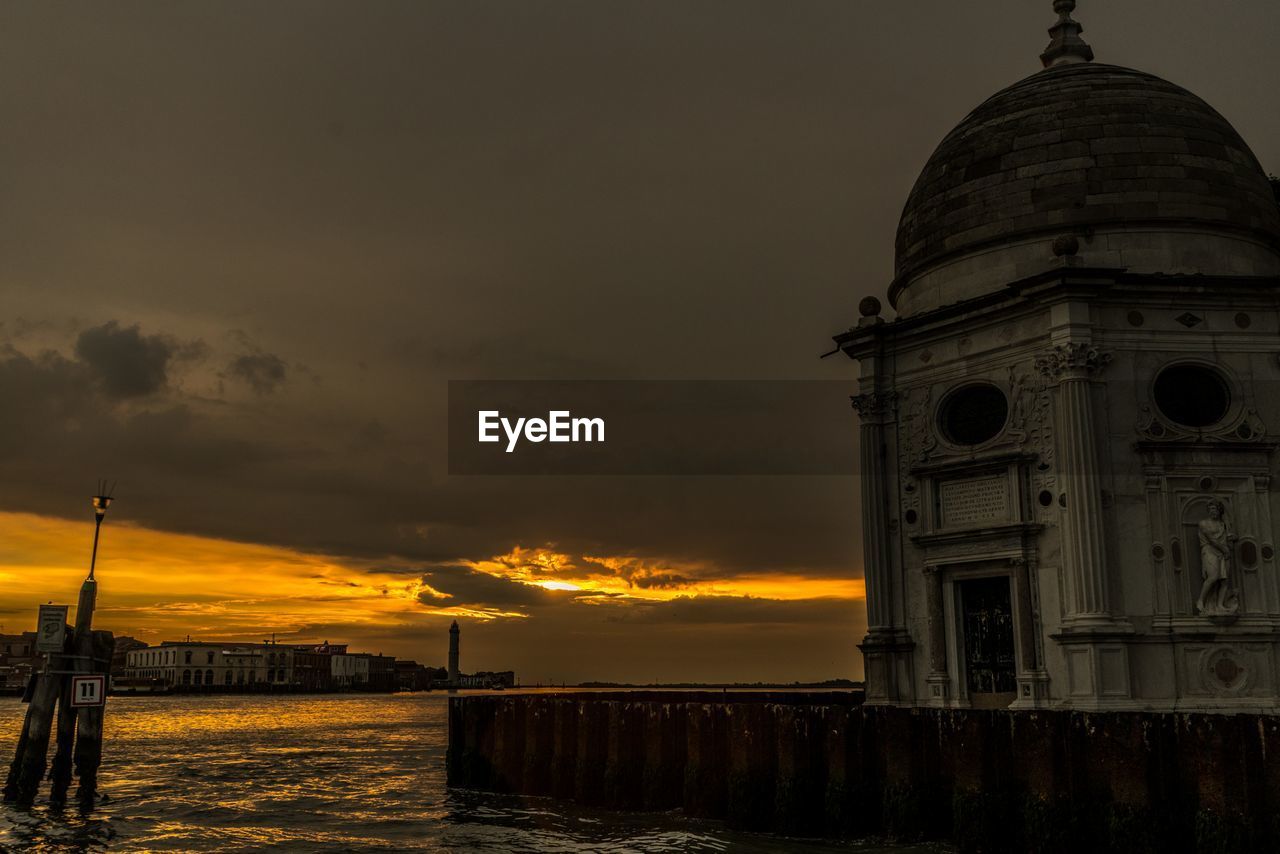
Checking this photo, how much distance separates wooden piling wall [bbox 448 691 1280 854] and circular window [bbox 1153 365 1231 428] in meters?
10.2

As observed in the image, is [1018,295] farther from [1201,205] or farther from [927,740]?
[927,740]

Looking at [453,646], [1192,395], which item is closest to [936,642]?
[1192,395]

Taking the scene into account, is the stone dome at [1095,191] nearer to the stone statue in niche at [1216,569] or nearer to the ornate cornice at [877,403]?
the ornate cornice at [877,403]

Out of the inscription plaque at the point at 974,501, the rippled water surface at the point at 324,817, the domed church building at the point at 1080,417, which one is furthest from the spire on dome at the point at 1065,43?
the rippled water surface at the point at 324,817

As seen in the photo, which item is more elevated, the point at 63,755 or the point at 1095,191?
the point at 1095,191

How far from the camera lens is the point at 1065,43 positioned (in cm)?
3086

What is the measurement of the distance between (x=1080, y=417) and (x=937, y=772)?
363 inches

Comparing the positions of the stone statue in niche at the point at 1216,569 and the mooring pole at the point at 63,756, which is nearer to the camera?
the stone statue in niche at the point at 1216,569

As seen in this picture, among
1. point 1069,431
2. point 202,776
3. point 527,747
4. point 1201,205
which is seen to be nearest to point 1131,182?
point 1201,205

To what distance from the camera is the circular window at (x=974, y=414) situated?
2588 centimetres

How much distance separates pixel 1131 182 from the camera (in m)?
26.2

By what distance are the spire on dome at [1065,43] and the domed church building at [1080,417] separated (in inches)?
58.4

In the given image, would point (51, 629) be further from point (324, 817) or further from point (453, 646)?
point (453, 646)

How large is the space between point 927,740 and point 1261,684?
29.1 ft
